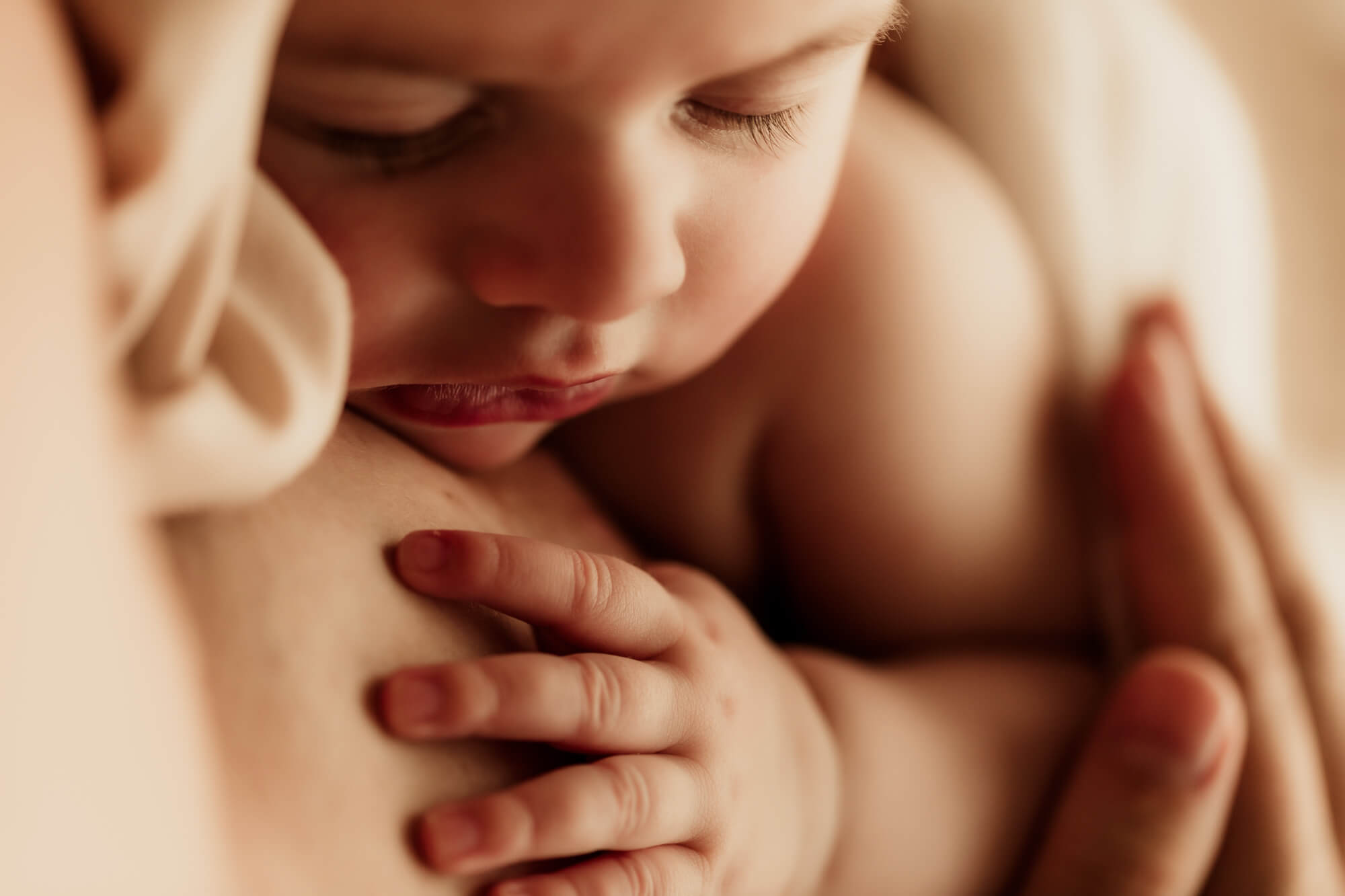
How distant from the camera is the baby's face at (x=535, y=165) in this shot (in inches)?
12.7

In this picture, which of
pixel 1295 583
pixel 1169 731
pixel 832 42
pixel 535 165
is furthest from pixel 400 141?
pixel 1295 583

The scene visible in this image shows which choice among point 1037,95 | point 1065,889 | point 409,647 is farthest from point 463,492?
point 1037,95

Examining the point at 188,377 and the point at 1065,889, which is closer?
the point at 188,377

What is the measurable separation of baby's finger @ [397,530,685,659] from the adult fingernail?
30 centimetres

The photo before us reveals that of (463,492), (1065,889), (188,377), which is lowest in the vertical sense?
(1065,889)

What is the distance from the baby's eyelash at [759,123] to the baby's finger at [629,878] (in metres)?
0.23

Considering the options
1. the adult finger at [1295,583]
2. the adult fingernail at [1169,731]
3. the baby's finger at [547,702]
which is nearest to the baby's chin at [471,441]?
the baby's finger at [547,702]

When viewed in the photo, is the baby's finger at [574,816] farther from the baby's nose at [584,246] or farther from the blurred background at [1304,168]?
the blurred background at [1304,168]

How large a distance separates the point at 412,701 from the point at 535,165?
0.15 meters

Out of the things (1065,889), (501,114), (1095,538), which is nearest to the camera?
(501,114)

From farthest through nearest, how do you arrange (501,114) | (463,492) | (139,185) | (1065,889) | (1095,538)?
(1095,538), (1065,889), (463,492), (501,114), (139,185)

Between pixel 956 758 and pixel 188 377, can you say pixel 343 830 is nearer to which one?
pixel 188 377

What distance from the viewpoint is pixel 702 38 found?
34 centimetres

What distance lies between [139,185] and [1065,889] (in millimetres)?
529
